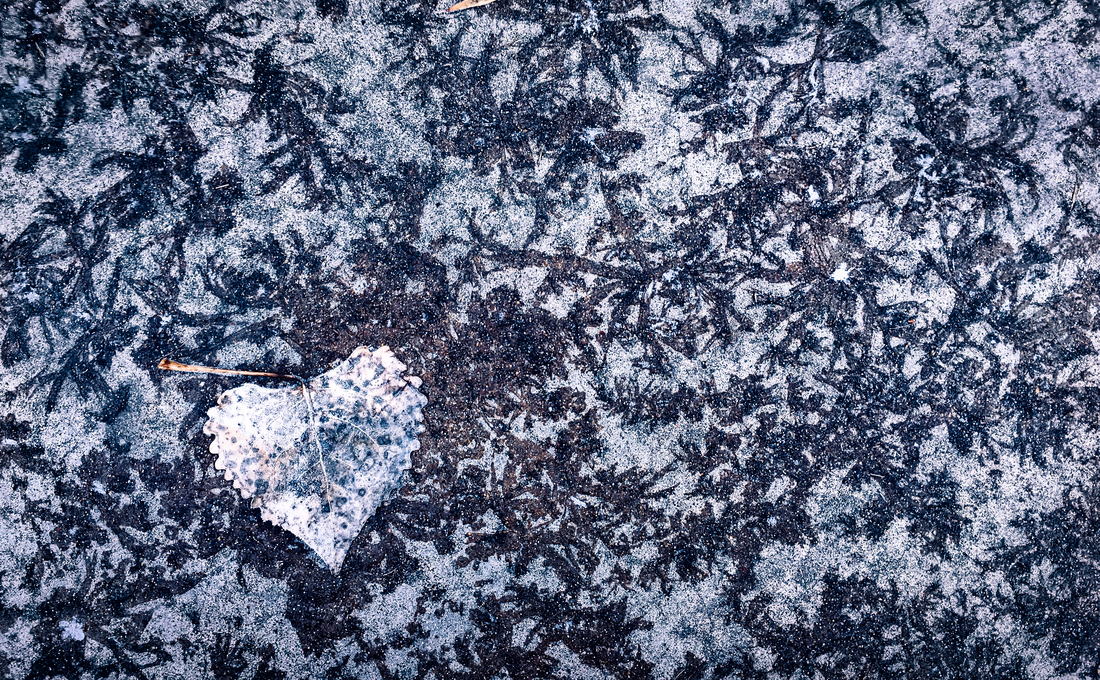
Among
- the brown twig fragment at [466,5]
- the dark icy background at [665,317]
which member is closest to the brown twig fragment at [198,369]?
the dark icy background at [665,317]

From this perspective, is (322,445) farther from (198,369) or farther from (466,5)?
(466,5)

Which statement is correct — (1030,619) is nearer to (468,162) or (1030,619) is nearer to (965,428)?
(965,428)

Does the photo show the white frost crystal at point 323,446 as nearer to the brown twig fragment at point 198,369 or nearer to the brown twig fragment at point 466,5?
the brown twig fragment at point 198,369

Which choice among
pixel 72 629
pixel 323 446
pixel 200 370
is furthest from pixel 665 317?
pixel 72 629

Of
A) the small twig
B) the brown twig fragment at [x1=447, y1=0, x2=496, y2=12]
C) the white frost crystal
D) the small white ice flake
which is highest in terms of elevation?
the brown twig fragment at [x1=447, y1=0, x2=496, y2=12]

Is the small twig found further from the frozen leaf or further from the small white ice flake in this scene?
the small white ice flake

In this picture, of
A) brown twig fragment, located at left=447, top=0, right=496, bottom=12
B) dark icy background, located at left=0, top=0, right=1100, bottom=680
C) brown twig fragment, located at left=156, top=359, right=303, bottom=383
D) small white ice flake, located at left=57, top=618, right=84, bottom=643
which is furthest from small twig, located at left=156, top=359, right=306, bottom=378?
brown twig fragment, located at left=447, top=0, right=496, bottom=12

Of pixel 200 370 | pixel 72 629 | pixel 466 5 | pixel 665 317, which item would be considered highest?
pixel 466 5
